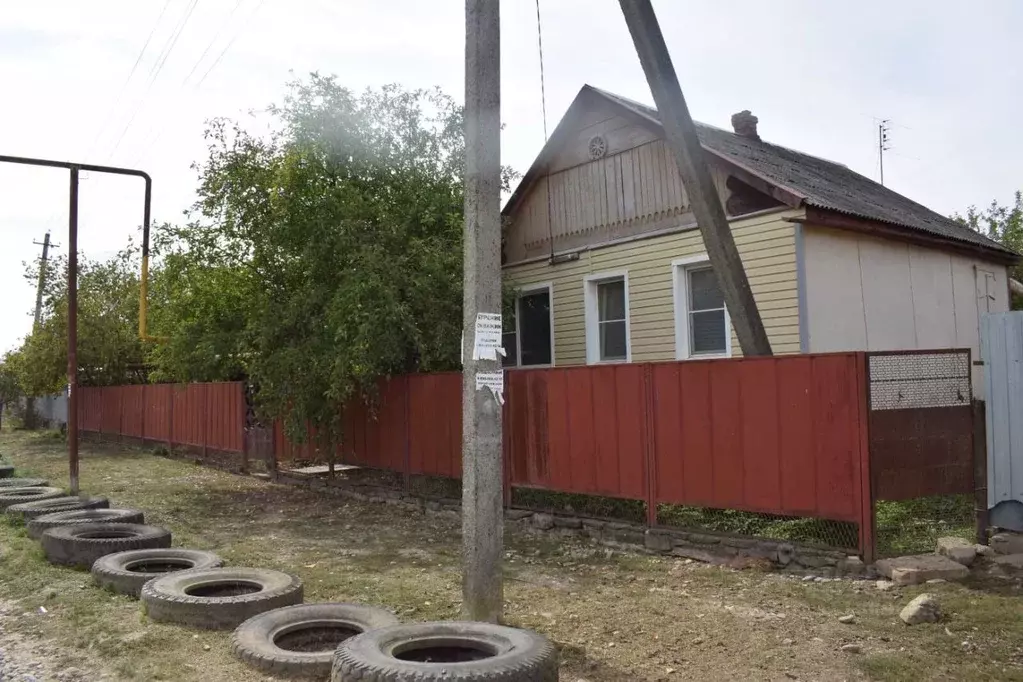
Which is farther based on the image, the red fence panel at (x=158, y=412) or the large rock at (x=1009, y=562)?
the red fence panel at (x=158, y=412)

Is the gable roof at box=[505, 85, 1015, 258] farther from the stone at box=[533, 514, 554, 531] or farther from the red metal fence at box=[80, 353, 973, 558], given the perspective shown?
the stone at box=[533, 514, 554, 531]

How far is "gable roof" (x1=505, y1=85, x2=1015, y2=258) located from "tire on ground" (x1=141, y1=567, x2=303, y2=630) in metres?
7.57

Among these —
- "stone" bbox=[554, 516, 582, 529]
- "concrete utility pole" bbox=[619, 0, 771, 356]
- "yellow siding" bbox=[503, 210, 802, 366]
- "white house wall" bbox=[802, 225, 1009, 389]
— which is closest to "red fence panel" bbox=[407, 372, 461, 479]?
"stone" bbox=[554, 516, 582, 529]

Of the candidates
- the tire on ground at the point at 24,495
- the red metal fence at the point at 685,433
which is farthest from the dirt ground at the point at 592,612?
the tire on ground at the point at 24,495

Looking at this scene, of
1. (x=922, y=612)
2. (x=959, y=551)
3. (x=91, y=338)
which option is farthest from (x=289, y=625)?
(x=91, y=338)

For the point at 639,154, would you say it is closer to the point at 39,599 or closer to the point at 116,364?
the point at 39,599

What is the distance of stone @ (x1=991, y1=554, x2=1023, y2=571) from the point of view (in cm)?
656

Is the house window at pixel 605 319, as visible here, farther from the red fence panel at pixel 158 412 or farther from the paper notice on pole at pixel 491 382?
the red fence panel at pixel 158 412

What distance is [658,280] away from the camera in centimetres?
1239

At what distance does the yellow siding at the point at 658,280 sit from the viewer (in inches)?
420

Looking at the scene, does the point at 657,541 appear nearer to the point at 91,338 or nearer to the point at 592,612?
the point at 592,612

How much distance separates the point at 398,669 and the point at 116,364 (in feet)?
88.3

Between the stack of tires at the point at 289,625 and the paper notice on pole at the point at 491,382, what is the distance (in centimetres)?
152

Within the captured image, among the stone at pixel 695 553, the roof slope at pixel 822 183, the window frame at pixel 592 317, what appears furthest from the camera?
the window frame at pixel 592 317
